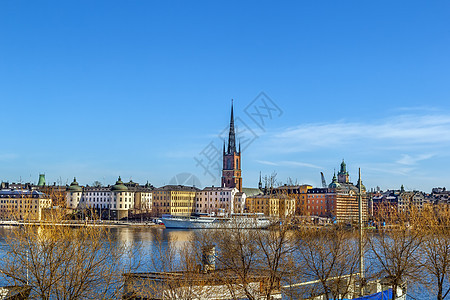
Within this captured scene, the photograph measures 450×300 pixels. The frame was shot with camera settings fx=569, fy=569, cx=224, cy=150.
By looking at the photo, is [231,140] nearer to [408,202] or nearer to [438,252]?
[408,202]

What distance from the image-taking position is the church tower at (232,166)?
468 feet

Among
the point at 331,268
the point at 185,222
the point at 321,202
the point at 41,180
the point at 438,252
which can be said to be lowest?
the point at 185,222

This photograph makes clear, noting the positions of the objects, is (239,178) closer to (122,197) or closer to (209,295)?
(122,197)

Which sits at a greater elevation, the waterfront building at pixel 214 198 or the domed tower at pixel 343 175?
the domed tower at pixel 343 175

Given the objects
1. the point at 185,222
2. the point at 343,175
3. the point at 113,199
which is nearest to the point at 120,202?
the point at 113,199

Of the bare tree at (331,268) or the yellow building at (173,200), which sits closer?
the bare tree at (331,268)

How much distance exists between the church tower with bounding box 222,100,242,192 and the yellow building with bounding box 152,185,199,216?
A: 17744 millimetres

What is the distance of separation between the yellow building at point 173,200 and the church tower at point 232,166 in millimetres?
17744

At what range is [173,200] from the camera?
12388 cm

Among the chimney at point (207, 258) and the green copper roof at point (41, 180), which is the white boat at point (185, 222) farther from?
the chimney at point (207, 258)

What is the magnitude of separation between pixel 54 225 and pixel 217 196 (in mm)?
108345

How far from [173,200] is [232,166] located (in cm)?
2528

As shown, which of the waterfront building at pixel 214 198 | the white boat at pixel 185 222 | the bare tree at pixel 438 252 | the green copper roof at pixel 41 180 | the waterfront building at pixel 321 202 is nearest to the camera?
the bare tree at pixel 438 252

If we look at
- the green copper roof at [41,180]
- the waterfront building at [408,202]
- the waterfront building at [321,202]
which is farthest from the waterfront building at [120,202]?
the waterfront building at [408,202]
